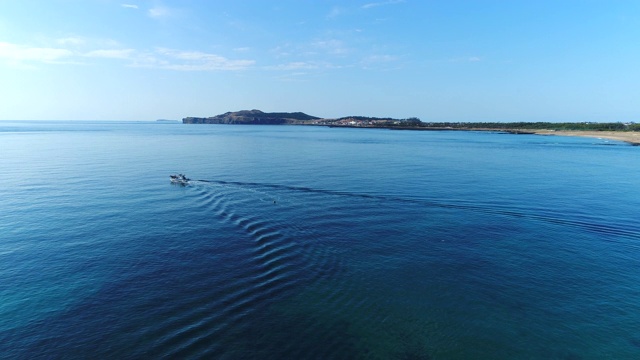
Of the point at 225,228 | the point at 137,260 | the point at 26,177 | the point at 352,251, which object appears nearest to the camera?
the point at 137,260

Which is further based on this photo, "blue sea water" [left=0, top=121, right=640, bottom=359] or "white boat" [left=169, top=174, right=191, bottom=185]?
"white boat" [left=169, top=174, right=191, bottom=185]

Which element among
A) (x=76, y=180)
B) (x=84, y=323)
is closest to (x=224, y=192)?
(x=76, y=180)

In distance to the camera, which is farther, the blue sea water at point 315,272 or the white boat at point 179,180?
the white boat at point 179,180

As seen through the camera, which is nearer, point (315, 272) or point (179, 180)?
point (315, 272)

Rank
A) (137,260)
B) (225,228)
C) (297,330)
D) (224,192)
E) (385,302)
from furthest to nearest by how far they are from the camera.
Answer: (224,192)
(225,228)
(137,260)
(385,302)
(297,330)

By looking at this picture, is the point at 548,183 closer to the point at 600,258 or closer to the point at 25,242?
the point at 600,258

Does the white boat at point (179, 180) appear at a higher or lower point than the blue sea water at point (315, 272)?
higher

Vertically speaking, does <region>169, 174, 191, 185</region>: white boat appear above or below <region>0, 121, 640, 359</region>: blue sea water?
above

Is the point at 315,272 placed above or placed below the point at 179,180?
below
